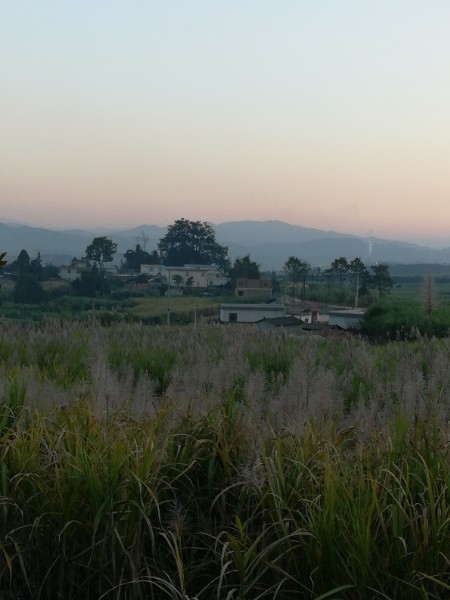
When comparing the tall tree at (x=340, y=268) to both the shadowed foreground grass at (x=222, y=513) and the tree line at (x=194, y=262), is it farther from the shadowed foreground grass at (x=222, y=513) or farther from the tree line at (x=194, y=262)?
the shadowed foreground grass at (x=222, y=513)

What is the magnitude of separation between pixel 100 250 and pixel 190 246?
18.5m

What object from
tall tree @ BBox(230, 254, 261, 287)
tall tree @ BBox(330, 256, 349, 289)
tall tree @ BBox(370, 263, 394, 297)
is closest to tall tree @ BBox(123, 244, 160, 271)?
tall tree @ BBox(230, 254, 261, 287)

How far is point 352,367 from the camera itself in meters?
7.22

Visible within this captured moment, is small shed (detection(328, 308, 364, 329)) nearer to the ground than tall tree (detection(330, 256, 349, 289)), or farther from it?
nearer to the ground

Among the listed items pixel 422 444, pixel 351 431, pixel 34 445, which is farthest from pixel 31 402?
pixel 422 444

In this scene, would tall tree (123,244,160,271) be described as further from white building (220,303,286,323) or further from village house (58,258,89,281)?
white building (220,303,286,323)

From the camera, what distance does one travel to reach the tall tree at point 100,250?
73.1m

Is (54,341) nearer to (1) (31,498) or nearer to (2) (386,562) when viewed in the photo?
(1) (31,498)

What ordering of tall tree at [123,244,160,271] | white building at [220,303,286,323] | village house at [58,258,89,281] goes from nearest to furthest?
white building at [220,303,286,323], village house at [58,258,89,281], tall tree at [123,244,160,271]

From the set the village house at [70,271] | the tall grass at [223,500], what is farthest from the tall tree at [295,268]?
the tall grass at [223,500]

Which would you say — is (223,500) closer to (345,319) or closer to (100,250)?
(345,319)

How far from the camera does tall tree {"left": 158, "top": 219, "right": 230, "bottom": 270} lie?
89.1m

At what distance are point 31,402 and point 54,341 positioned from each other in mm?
4377

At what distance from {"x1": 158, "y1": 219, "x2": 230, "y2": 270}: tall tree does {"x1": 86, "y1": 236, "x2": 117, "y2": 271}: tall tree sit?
44.3 ft
